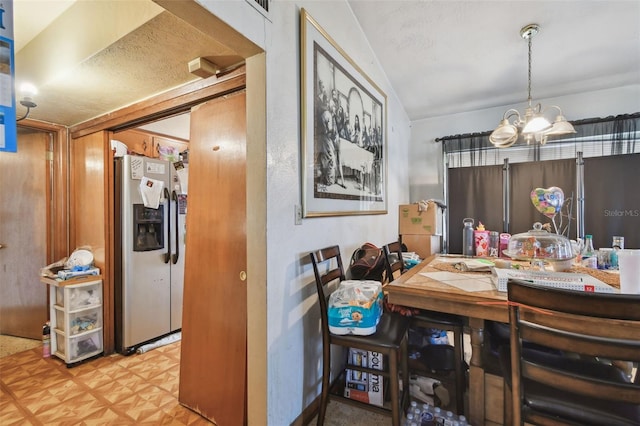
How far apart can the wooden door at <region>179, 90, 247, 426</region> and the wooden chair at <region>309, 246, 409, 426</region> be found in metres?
0.45

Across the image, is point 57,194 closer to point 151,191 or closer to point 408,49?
point 151,191

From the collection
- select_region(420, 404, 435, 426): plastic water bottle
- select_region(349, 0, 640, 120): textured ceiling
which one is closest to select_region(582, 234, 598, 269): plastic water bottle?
select_region(420, 404, 435, 426): plastic water bottle

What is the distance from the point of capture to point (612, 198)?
10.6ft

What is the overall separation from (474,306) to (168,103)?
2.32 m

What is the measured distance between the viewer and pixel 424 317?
183 centimetres

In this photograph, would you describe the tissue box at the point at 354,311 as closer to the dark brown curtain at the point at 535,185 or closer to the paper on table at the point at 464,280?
the paper on table at the point at 464,280

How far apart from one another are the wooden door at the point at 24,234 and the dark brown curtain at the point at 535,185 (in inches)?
212

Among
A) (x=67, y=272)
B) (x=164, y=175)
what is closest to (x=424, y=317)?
(x=164, y=175)

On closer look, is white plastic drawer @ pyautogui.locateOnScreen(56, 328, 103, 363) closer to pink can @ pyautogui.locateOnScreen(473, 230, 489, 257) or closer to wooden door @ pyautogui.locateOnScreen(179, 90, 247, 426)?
wooden door @ pyautogui.locateOnScreen(179, 90, 247, 426)

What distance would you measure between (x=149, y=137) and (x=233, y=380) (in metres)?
2.82

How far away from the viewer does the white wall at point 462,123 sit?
11.0ft

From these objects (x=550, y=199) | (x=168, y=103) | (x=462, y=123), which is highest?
(x=462, y=123)

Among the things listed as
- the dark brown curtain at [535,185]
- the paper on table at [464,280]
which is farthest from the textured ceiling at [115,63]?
the dark brown curtain at [535,185]

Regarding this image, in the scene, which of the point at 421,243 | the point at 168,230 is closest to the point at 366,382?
the point at 421,243
